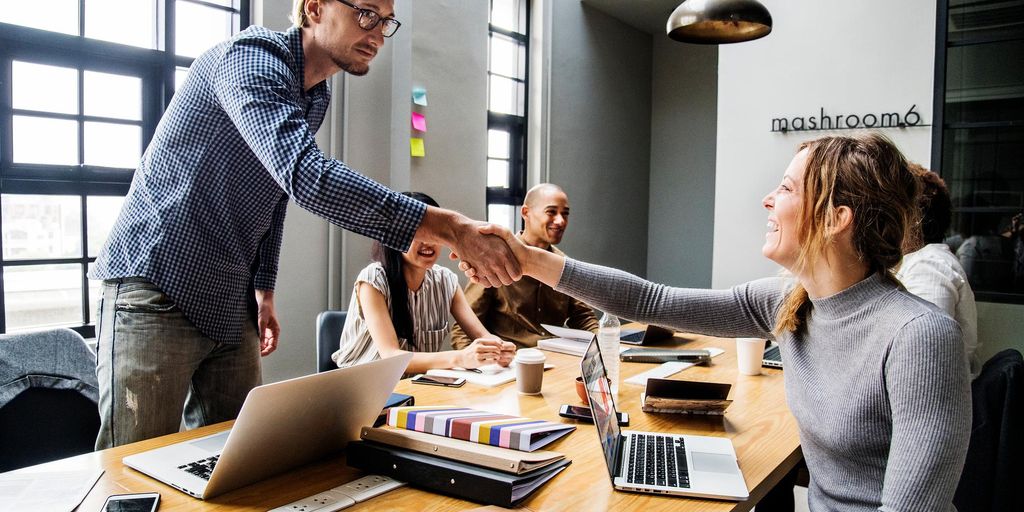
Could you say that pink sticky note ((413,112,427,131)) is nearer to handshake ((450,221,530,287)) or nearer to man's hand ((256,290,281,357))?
man's hand ((256,290,281,357))

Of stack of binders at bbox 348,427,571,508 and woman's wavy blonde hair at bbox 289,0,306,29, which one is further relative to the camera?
woman's wavy blonde hair at bbox 289,0,306,29

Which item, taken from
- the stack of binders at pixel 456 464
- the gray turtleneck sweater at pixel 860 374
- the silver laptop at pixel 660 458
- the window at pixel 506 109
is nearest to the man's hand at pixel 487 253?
the gray turtleneck sweater at pixel 860 374

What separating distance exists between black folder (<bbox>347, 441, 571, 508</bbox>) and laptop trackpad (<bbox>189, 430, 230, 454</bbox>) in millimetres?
279

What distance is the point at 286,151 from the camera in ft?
4.56

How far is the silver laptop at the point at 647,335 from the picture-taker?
266cm

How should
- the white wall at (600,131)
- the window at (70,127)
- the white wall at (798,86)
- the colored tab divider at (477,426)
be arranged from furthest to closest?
the white wall at (600,131) < the white wall at (798,86) < the window at (70,127) < the colored tab divider at (477,426)

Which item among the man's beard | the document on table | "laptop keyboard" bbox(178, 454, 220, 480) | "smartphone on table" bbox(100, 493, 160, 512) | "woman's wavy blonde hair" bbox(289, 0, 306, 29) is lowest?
"smartphone on table" bbox(100, 493, 160, 512)

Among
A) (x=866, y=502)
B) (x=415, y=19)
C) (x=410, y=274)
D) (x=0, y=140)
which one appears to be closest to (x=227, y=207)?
(x=410, y=274)

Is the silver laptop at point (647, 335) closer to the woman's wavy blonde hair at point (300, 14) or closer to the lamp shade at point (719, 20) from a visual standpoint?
the lamp shade at point (719, 20)

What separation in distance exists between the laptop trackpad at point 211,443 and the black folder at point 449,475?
28 cm

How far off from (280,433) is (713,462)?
781 mm

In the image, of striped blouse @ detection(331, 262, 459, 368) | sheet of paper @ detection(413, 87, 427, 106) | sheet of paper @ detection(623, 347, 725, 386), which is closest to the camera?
sheet of paper @ detection(623, 347, 725, 386)

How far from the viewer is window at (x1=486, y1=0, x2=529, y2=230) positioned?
5.30 metres

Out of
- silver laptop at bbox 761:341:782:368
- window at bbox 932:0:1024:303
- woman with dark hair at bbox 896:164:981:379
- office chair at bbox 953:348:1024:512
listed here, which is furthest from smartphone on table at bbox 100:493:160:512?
window at bbox 932:0:1024:303
